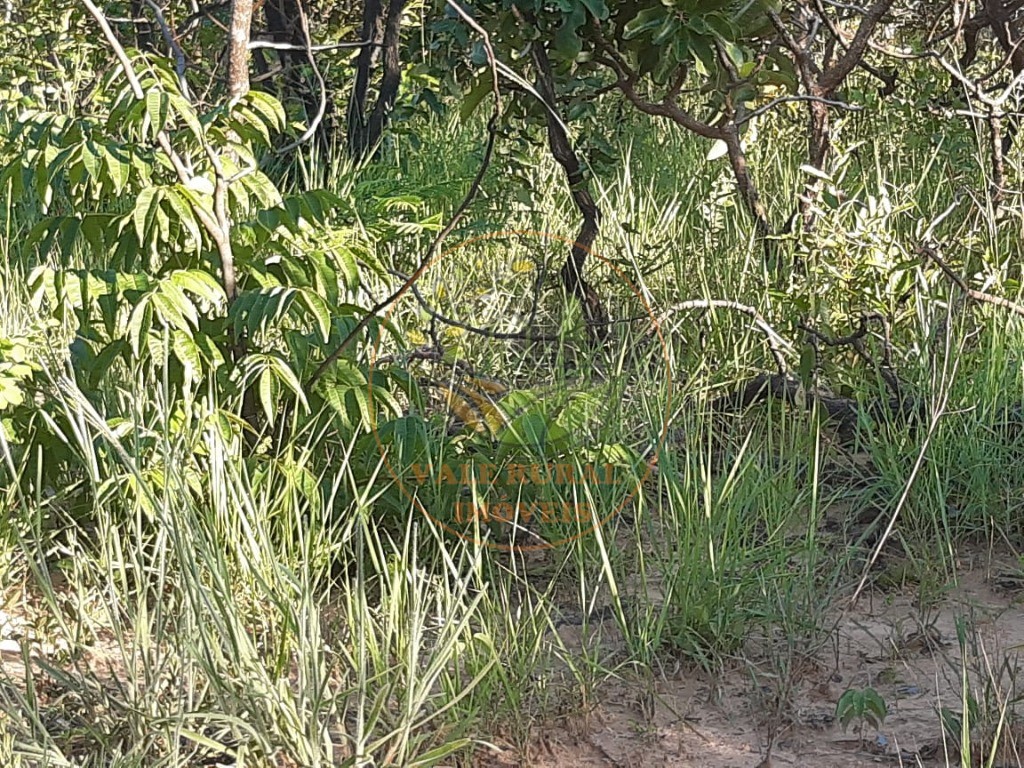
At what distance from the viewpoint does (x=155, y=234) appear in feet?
7.12

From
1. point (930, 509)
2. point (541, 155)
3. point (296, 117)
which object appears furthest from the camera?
point (296, 117)

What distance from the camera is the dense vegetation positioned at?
1.82 metres

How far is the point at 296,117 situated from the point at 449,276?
2432mm

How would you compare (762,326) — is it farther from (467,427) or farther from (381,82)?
(381,82)

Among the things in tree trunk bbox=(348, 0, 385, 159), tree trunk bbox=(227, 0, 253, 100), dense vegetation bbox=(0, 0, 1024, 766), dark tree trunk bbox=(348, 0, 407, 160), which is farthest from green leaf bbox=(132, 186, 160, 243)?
tree trunk bbox=(348, 0, 385, 159)

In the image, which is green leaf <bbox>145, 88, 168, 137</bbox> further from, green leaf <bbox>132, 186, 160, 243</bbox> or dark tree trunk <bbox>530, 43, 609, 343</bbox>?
dark tree trunk <bbox>530, 43, 609, 343</bbox>

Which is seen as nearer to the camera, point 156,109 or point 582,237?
point 156,109

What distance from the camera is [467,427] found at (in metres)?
2.66

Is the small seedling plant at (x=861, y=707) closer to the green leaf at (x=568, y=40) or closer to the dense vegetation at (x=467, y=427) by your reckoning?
the dense vegetation at (x=467, y=427)

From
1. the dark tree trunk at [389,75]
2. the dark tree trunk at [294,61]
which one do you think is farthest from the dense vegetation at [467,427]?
the dark tree trunk at [294,61]

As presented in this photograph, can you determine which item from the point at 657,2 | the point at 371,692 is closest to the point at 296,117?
the point at 657,2

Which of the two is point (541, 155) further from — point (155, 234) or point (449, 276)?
point (155, 234)

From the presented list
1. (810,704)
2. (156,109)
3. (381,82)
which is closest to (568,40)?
(156,109)

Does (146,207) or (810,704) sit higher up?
(146,207)
